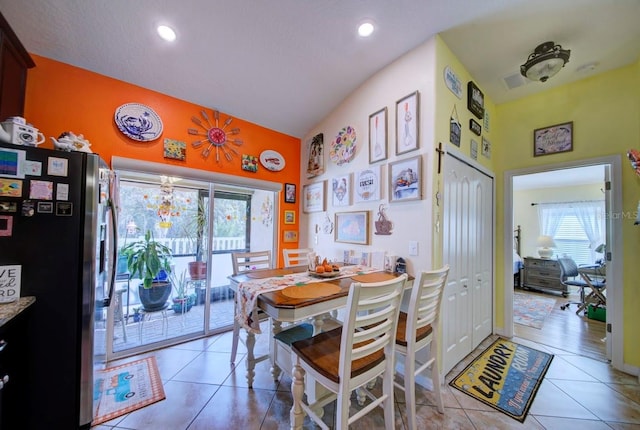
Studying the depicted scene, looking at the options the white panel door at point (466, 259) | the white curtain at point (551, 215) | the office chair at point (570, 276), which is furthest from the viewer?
the white curtain at point (551, 215)

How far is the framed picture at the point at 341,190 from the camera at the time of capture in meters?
2.85

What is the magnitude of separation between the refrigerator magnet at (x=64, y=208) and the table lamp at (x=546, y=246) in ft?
24.9

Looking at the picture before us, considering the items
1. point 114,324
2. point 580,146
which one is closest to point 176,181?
point 114,324

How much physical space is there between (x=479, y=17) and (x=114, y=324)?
4.39 meters

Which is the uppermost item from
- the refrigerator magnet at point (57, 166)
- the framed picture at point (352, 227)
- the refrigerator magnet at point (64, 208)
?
the refrigerator magnet at point (57, 166)

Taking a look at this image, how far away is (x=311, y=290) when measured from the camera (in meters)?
1.67

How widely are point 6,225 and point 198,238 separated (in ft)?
5.37

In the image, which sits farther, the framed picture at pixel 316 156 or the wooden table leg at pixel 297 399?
the framed picture at pixel 316 156

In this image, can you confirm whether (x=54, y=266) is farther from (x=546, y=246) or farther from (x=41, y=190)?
(x=546, y=246)

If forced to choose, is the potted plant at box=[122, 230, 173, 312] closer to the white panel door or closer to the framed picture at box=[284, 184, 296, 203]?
the framed picture at box=[284, 184, 296, 203]

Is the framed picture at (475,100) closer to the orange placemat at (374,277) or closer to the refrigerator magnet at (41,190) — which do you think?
the orange placemat at (374,277)

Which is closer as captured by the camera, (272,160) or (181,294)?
(181,294)

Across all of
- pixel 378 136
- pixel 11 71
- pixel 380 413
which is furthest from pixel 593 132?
pixel 11 71

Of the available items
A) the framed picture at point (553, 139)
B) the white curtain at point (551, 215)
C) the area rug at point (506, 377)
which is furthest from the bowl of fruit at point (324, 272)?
the white curtain at point (551, 215)
